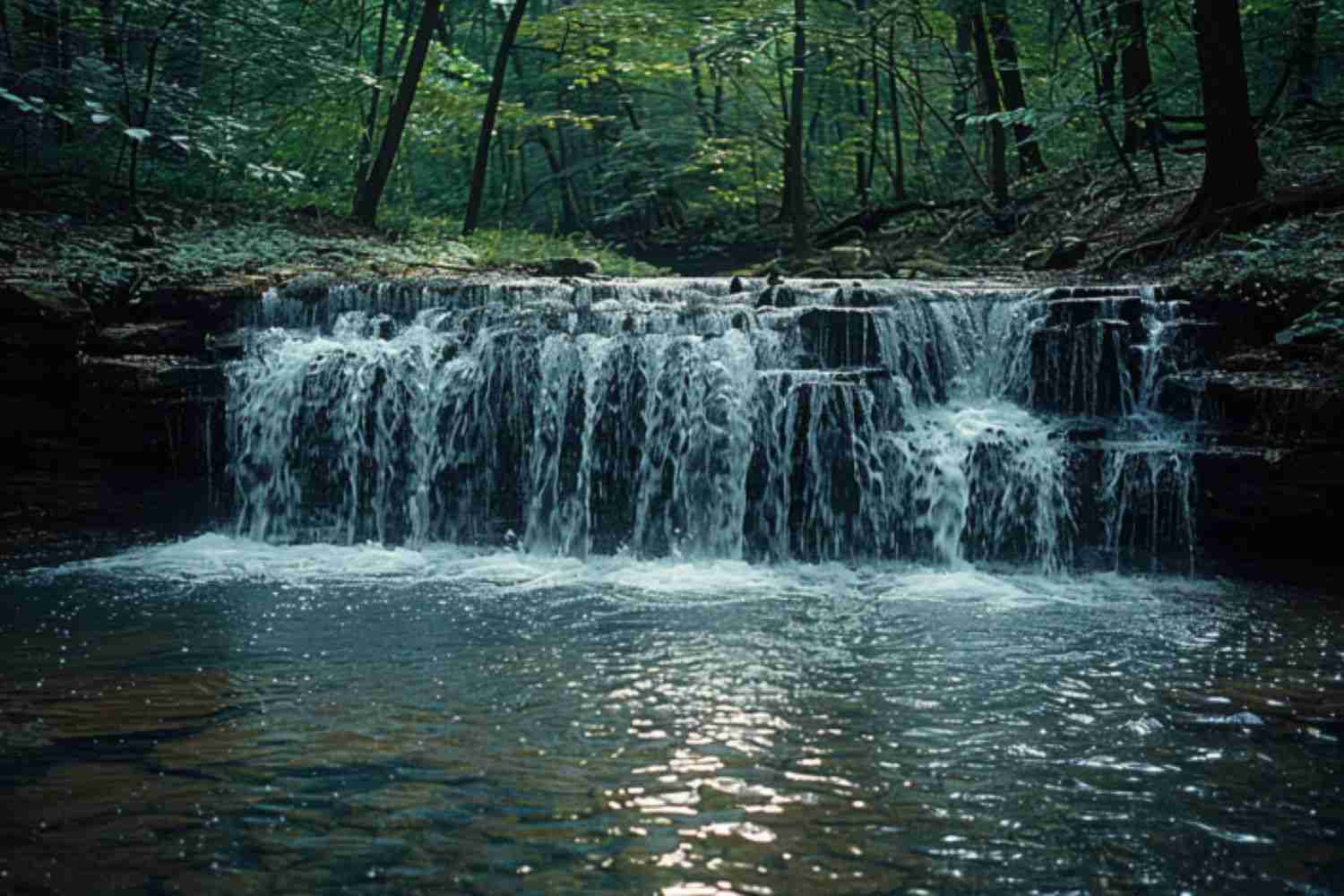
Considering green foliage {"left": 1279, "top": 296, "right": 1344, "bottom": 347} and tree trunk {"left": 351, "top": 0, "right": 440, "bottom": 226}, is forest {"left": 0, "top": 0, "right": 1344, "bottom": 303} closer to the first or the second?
tree trunk {"left": 351, "top": 0, "right": 440, "bottom": 226}

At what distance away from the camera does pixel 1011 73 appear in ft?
62.6

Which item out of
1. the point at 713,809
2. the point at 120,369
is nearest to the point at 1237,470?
the point at 713,809

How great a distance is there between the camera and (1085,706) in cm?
557

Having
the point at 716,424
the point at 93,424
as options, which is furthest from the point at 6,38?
the point at 716,424

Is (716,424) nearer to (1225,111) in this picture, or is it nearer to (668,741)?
(668,741)

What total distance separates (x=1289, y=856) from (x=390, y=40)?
1124 inches

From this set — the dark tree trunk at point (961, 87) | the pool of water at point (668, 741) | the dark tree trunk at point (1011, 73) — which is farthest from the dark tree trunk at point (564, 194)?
the pool of water at point (668, 741)

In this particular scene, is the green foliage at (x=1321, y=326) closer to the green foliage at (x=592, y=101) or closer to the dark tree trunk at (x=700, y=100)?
the green foliage at (x=592, y=101)

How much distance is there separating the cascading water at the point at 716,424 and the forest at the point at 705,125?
2775 millimetres

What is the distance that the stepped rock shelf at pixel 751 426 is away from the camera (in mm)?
9359

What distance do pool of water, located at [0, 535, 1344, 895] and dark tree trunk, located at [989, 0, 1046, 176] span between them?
1234cm

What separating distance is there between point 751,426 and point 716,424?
1.04 ft

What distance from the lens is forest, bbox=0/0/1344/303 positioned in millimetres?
14047

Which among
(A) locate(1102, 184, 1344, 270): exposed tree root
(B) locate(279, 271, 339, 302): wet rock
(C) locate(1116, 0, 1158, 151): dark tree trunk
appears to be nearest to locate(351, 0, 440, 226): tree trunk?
(B) locate(279, 271, 339, 302): wet rock
